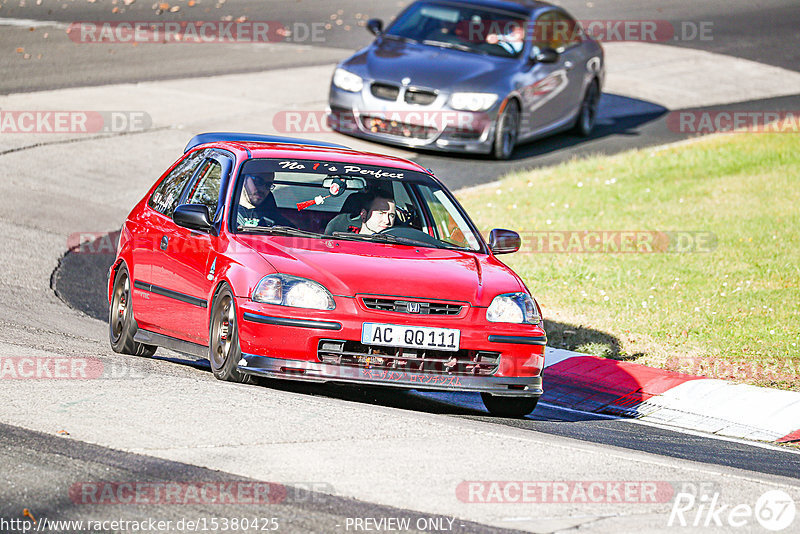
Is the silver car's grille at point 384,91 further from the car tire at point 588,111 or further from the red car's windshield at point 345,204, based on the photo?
the red car's windshield at point 345,204

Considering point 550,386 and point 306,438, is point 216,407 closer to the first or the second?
point 306,438

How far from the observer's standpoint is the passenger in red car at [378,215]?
9094 millimetres

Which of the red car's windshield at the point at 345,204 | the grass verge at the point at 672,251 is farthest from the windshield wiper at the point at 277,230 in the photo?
the grass verge at the point at 672,251

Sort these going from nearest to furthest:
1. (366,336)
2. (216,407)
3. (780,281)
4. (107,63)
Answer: (216,407) → (366,336) → (780,281) → (107,63)

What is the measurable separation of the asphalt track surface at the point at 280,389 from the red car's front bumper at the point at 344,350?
0.81ft

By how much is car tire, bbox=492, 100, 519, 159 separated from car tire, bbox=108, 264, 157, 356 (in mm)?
9112

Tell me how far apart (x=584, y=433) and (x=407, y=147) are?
1040 centimetres

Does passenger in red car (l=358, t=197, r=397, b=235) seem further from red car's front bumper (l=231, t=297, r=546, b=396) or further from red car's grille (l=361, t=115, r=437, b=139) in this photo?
red car's grille (l=361, t=115, r=437, b=139)

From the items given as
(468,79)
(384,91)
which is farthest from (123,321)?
(468,79)

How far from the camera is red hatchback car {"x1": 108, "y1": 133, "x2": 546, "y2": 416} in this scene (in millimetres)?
7773

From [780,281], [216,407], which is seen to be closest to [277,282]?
[216,407]

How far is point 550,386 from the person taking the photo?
10.4 m

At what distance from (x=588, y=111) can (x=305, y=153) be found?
12.2 meters

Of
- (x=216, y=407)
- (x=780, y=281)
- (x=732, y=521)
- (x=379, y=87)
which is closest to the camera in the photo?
(x=732, y=521)
